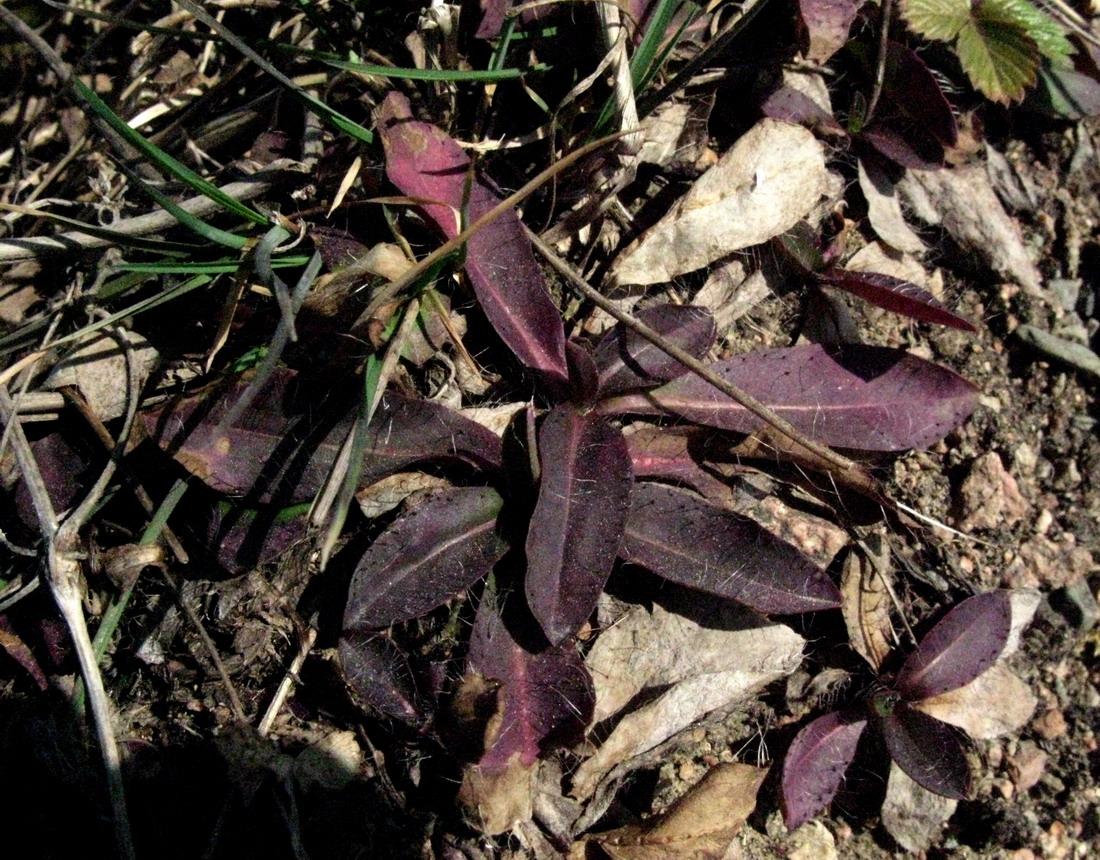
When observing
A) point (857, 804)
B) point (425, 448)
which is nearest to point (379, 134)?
point (425, 448)

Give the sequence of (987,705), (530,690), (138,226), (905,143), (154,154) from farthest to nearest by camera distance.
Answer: (905,143), (987,705), (138,226), (530,690), (154,154)

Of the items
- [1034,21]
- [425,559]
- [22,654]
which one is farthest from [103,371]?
[1034,21]

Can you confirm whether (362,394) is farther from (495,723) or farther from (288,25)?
(288,25)

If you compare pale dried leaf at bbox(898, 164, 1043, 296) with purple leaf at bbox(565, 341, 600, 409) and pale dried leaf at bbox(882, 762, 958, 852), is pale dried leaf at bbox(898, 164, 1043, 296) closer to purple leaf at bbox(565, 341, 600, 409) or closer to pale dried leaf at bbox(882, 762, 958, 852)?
purple leaf at bbox(565, 341, 600, 409)

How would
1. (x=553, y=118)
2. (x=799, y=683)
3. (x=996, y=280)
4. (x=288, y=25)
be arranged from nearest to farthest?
(x=553, y=118), (x=799, y=683), (x=288, y=25), (x=996, y=280)

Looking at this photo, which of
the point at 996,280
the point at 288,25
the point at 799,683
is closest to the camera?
the point at 799,683

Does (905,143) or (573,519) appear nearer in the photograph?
(573,519)

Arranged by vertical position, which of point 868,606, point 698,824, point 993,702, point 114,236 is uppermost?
point 114,236

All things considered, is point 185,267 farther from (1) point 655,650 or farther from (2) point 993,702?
(2) point 993,702
